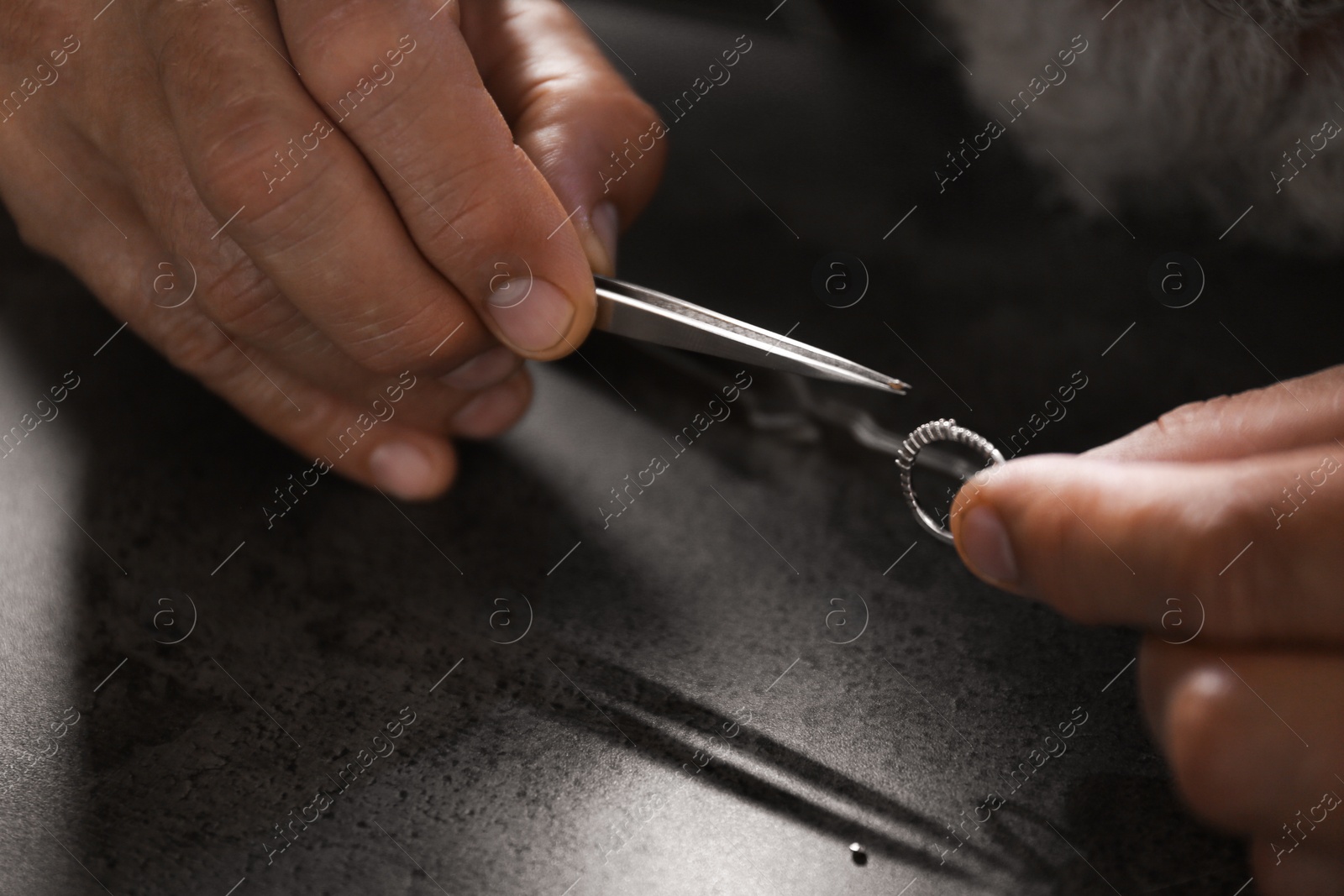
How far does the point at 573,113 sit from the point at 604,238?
0.11 meters

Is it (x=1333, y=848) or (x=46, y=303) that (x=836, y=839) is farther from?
(x=46, y=303)

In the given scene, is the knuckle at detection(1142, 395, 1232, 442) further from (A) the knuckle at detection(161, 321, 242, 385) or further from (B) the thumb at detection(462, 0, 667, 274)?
(A) the knuckle at detection(161, 321, 242, 385)

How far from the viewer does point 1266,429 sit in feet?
1.56

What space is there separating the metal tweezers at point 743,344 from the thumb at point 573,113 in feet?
0.22

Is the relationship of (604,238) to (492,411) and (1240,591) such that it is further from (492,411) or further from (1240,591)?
(1240,591)

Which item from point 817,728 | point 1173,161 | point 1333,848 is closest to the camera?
point 1333,848

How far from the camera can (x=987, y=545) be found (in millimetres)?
515

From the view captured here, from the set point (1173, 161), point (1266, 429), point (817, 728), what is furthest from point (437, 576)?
point (1173, 161)

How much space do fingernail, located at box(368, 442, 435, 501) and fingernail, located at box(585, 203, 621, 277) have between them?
0.65 ft

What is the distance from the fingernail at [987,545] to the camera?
51 centimetres

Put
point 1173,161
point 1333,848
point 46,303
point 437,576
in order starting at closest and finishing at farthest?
point 1333,848, point 437,576, point 1173,161, point 46,303

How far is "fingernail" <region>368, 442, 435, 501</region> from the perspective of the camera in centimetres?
71

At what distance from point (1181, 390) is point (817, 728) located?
14.4 inches

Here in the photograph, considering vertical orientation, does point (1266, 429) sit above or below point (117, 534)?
below
